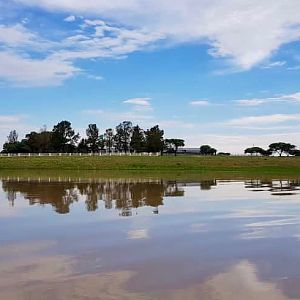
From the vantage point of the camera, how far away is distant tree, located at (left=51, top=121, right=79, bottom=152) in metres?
132

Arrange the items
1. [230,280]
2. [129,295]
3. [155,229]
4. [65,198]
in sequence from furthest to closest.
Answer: [65,198] → [155,229] → [230,280] → [129,295]

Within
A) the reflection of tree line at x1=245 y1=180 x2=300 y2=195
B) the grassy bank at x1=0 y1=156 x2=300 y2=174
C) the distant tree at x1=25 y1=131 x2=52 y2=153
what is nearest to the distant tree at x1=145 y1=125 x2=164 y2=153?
the distant tree at x1=25 y1=131 x2=52 y2=153

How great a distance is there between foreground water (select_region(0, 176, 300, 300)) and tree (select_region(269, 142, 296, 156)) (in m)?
148

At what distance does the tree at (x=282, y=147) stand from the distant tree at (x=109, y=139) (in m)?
59.0

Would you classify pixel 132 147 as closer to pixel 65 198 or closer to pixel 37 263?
pixel 65 198

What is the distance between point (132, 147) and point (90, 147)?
1215cm

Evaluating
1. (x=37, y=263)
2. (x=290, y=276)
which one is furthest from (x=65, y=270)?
(x=290, y=276)

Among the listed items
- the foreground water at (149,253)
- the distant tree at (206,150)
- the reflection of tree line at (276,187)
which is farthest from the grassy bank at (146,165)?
the distant tree at (206,150)

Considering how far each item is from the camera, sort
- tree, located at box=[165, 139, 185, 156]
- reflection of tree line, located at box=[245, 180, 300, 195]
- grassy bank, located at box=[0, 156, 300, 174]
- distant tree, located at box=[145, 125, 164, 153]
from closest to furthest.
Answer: reflection of tree line, located at box=[245, 180, 300, 195] < grassy bank, located at box=[0, 156, 300, 174] < distant tree, located at box=[145, 125, 164, 153] < tree, located at box=[165, 139, 185, 156]

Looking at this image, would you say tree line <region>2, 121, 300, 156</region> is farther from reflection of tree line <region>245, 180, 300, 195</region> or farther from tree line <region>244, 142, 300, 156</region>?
reflection of tree line <region>245, 180, 300, 195</region>

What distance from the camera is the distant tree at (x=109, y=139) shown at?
141125 mm

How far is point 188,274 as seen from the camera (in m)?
9.30

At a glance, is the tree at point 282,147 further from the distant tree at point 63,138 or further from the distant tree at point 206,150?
the distant tree at point 63,138

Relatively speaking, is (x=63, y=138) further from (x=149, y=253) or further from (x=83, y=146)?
(x=149, y=253)
